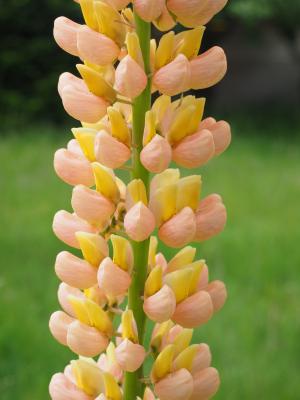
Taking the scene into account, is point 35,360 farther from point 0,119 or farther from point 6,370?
point 0,119

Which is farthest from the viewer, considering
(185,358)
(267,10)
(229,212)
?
(267,10)

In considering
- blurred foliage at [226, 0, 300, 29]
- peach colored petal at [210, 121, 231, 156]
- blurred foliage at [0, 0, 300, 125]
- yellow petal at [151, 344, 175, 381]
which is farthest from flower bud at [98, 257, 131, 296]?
blurred foliage at [226, 0, 300, 29]

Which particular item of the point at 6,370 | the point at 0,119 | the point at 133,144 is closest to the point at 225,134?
the point at 133,144

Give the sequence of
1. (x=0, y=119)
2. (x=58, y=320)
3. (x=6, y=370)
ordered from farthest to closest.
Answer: (x=0, y=119)
(x=6, y=370)
(x=58, y=320)

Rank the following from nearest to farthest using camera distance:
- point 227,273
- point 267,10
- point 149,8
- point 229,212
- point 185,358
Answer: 1. point 149,8
2. point 185,358
3. point 227,273
4. point 229,212
5. point 267,10

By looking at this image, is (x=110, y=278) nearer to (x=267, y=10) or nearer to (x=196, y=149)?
(x=196, y=149)

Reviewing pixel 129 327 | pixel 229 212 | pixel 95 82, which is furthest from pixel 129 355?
pixel 229 212

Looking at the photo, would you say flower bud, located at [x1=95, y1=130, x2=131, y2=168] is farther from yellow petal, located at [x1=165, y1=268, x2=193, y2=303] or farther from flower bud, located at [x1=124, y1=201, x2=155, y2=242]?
yellow petal, located at [x1=165, y1=268, x2=193, y2=303]
